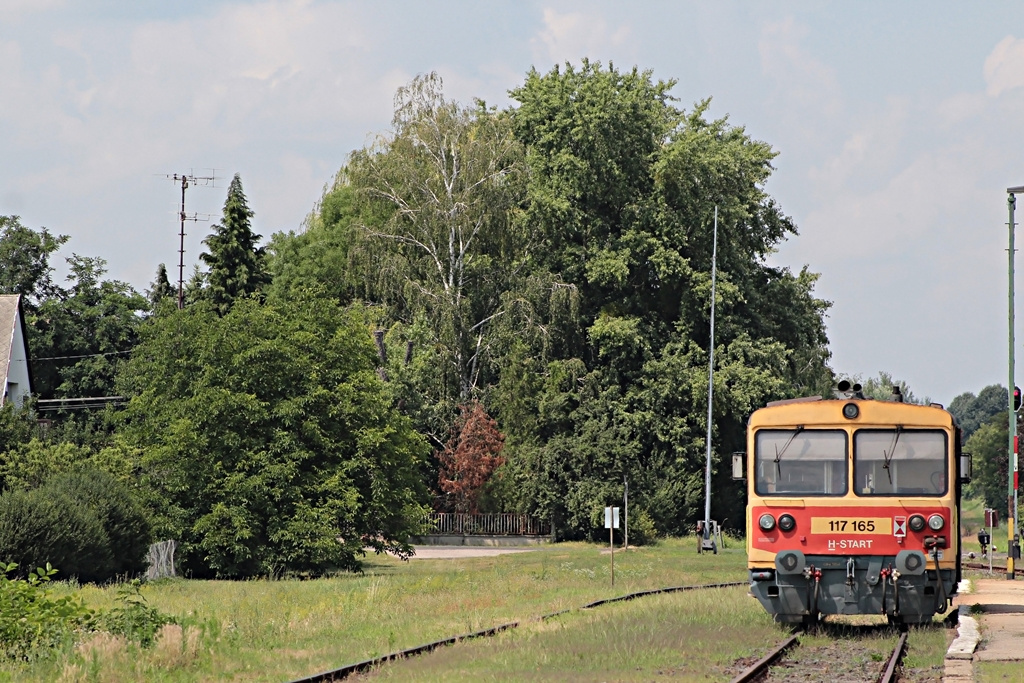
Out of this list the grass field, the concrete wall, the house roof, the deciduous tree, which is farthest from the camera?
the concrete wall

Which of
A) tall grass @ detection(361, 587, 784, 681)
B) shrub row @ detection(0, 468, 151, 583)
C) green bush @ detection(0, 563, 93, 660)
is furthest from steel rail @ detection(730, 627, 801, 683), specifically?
shrub row @ detection(0, 468, 151, 583)

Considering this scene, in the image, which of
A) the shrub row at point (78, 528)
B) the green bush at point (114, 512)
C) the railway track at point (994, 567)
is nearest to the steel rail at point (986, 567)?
the railway track at point (994, 567)

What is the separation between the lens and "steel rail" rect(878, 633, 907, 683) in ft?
49.3

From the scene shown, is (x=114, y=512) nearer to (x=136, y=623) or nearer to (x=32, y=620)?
(x=136, y=623)

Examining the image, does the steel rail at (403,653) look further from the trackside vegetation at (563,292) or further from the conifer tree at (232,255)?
the conifer tree at (232,255)

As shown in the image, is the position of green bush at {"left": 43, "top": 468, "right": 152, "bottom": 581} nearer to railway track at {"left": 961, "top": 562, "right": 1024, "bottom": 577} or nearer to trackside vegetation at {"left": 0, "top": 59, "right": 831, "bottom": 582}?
trackside vegetation at {"left": 0, "top": 59, "right": 831, "bottom": 582}

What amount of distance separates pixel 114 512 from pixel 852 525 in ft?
66.3

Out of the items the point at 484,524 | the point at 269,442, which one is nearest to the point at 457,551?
the point at 484,524

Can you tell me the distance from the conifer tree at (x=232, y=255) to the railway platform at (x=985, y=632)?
4024 centimetres

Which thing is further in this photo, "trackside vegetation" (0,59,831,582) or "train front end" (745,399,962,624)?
"trackside vegetation" (0,59,831,582)

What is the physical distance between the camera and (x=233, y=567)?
37719mm

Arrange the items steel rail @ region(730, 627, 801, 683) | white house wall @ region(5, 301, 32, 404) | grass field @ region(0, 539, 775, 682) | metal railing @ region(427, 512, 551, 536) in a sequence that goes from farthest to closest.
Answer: white house wall @ region(5, 301, 32, 404) → metal railing @ region(427, 512, 551, 536) → grass field @ region(0, 539, 775, 682) → steel rail @ region(730, 627, 801, 683)

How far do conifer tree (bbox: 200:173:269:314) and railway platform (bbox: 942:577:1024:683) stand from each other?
40235 millimetres

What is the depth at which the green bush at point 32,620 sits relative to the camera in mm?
17094
